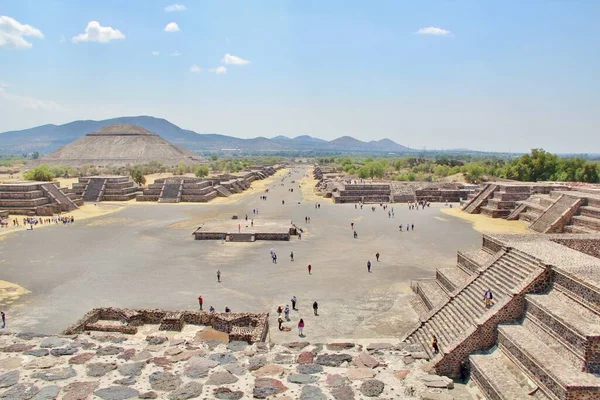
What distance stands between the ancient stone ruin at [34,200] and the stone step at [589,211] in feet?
170

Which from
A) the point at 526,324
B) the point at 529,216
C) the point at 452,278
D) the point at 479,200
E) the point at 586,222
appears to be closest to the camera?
the point at 526,324

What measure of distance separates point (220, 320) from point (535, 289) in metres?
10.7

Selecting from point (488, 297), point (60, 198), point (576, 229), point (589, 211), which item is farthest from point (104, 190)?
point (488, 297)

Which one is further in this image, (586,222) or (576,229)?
(576,229)

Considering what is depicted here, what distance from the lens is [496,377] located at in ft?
38.3

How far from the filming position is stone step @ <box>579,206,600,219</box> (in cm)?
3508

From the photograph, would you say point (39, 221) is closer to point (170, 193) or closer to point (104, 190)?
point (104, 190)

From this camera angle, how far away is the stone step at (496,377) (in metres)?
10.9

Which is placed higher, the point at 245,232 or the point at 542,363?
the point at 542,363

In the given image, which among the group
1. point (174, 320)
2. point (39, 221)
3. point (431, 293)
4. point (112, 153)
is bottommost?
point (39, 221)

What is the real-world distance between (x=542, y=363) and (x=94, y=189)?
64.1 metres

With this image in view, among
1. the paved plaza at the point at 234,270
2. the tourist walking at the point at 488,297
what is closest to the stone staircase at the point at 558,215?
the paved plaza at the point at 234,270

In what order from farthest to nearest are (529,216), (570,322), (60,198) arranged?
1. (60,198)
2. (529,216)
3. (570,322)

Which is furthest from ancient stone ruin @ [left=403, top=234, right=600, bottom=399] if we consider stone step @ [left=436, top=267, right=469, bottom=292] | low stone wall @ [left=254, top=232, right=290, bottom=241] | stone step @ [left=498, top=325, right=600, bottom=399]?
low stone wall @ [left=254, top=232, right=290, bottom=241]
